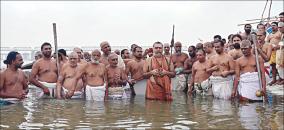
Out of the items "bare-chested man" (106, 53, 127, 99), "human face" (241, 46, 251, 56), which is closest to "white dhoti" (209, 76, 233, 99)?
"human face" (241, 46, 251, 56)

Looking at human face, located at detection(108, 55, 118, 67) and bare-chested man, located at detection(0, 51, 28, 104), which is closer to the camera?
bare-chested man, located at detection(0, 51, 28, 104)

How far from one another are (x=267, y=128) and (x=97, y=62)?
17.7ft

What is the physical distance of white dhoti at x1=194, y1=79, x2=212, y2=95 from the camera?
1179 cm

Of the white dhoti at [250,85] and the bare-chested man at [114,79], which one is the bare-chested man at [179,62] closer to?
the bare-chested man at [114,79]

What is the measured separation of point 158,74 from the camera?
1073 centimetres

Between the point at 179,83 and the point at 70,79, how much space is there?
4468 millimetres

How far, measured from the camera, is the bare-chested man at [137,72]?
12.2m

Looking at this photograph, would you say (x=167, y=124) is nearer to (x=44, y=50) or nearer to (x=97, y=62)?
(x=97, y=62)

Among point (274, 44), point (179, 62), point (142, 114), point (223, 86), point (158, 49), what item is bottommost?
point (142, 114)

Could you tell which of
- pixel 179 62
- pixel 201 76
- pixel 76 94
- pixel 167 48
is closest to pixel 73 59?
pixel 76 94

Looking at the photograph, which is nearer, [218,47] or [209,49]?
[218,47]

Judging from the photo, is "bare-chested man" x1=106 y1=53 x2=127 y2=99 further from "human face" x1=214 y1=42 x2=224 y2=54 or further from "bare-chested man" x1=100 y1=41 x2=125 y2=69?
"human face" x1=214 y1=42 x2=224 y2=54

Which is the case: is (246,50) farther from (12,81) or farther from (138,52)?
(12,81)

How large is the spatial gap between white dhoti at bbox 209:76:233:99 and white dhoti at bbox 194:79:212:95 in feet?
1.47
